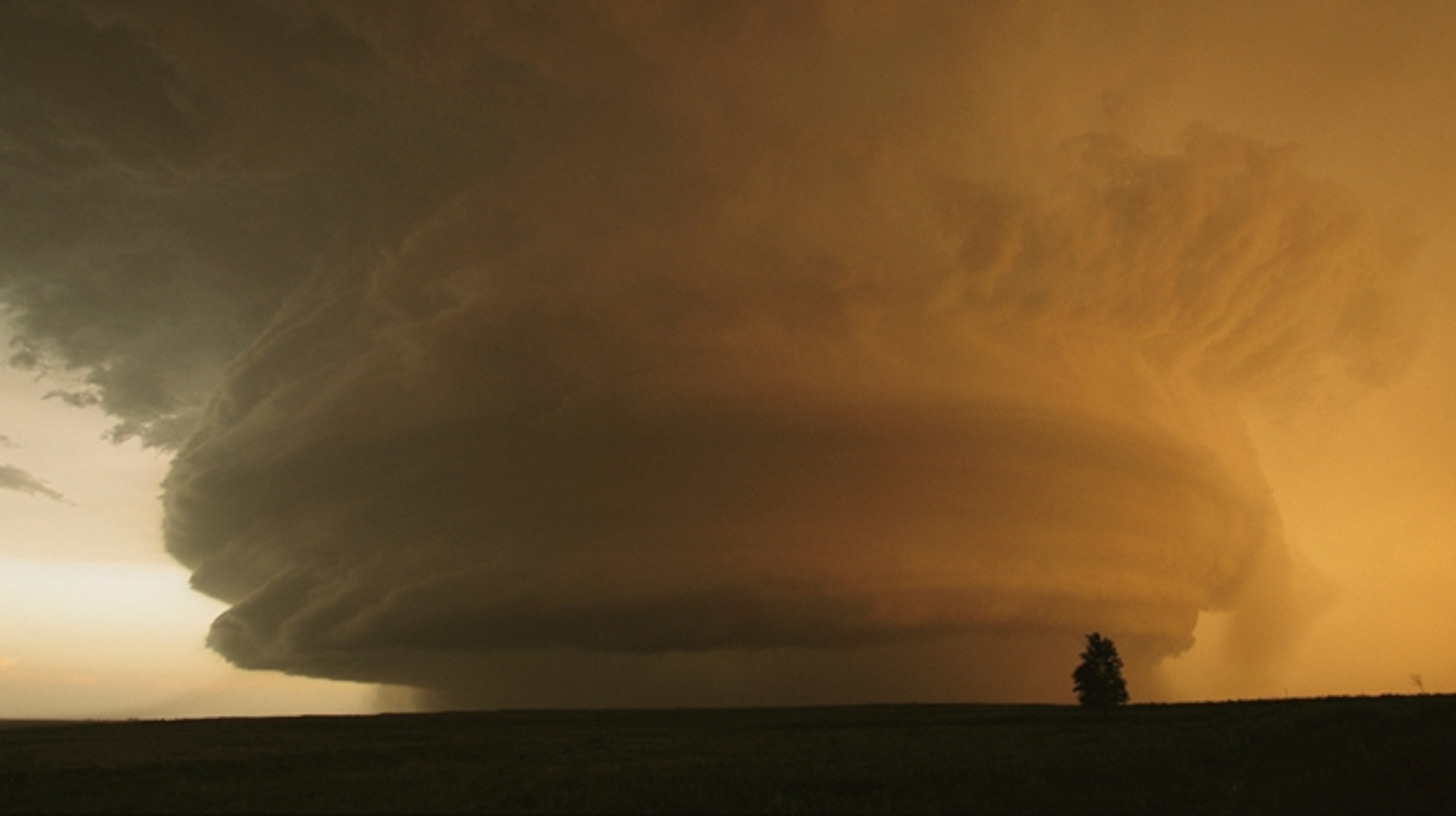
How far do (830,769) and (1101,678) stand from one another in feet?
238

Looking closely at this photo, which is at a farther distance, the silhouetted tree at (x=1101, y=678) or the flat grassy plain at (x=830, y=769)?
the silhouetted tree at (x=1101, y=678)

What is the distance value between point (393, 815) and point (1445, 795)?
1595 inches

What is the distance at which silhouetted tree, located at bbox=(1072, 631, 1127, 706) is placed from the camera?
333ft

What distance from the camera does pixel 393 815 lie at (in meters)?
32.2

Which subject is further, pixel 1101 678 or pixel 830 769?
pixel 1101 678

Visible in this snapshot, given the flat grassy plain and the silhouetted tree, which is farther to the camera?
the silhouetted tree

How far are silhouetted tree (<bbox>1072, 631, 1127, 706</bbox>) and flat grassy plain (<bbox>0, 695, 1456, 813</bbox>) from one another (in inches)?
1062

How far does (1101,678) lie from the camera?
10262cm

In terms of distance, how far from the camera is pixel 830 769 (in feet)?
143

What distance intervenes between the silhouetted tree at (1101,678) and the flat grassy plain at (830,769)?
88.5 ft

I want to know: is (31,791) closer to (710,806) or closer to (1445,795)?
(710,806)

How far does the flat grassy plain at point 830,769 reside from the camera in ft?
110

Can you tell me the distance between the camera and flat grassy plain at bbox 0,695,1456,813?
33656 millimetres

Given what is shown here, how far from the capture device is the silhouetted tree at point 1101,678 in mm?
101375
